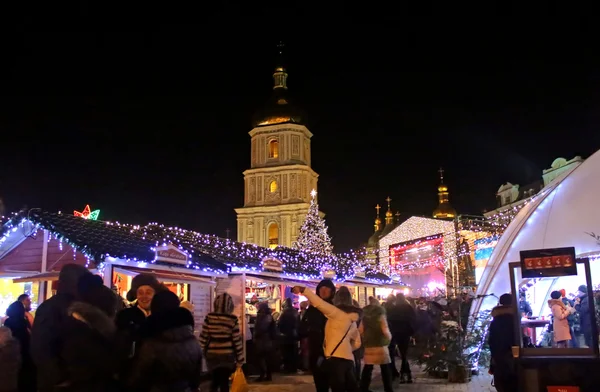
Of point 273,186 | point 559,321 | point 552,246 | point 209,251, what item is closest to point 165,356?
point 559,321

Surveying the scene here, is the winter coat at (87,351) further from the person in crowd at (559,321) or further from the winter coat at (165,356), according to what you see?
the person in crowd at (559,321)

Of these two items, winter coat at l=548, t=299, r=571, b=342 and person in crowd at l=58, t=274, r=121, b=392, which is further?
winter coat at l=548, t=299, r=571, b=342

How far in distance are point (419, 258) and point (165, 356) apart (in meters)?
43.5

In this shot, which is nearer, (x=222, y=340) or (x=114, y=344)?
(x=114, y=344)

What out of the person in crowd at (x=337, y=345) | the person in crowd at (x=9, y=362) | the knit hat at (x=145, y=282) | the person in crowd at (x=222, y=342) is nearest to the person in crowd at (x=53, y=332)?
the knit hat at (x=145, y=282)

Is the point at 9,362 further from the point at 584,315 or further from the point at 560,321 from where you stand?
the point at 584,315

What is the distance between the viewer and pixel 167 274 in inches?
Result: 449

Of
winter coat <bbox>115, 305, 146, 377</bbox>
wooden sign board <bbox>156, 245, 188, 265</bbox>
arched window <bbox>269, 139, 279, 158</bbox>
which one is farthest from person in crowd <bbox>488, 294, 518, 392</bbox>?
arched window <bbox>269, 139, 279, 158</bbox>

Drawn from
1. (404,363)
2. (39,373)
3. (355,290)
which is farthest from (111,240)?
(355,290)

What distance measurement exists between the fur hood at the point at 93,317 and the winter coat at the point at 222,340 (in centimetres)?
315

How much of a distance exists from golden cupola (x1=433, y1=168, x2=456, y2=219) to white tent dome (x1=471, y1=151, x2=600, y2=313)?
5080 cm

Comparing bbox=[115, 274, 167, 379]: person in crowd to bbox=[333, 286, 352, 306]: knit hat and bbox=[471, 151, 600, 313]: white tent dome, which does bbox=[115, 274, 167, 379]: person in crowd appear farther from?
bbox=[471, 151, 600, 313]: white tent dome

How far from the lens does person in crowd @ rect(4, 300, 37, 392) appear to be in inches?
249

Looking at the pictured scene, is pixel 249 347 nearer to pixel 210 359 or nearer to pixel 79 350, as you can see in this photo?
pixel 210 359
